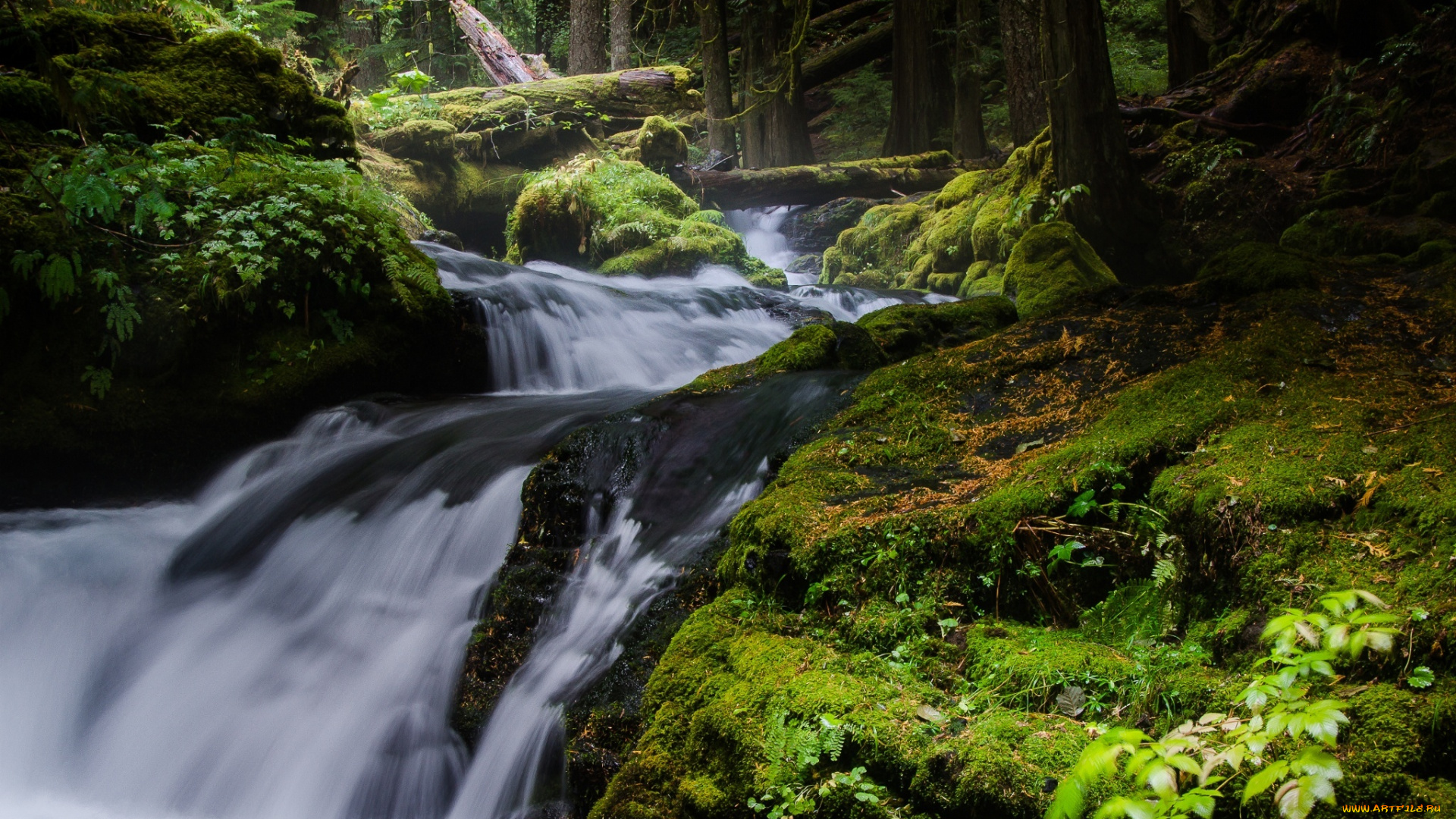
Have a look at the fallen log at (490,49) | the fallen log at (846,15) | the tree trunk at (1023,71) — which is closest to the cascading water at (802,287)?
the tree trunk at (1023,71)

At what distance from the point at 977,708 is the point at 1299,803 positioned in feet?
2.78

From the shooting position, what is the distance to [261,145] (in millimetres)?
6445

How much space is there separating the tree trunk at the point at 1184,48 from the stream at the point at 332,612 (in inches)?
457

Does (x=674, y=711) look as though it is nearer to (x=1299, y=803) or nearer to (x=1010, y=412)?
(x=1299, y=803)

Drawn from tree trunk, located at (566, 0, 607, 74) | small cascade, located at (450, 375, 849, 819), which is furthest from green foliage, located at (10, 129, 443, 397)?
Result: tree trunk, located at (566, 0, 607, 74)

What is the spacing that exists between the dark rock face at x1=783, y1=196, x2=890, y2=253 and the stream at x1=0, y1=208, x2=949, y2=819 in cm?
1172

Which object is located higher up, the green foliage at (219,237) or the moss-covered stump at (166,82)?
the moss-covered stump at (166,82)

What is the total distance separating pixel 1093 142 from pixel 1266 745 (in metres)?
8.40

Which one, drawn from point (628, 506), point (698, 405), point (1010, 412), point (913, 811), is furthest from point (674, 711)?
point (698, 405)

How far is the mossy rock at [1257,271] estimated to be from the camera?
4.48 m

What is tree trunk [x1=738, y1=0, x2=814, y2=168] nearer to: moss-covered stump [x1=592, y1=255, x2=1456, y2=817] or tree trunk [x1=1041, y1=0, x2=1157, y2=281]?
tree trunk [x1=1041, y1=0, x2=1157, y2=281]

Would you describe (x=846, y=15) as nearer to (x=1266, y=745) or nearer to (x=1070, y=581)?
(x=1070, y=581)

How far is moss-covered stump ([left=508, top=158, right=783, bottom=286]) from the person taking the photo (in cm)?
1338

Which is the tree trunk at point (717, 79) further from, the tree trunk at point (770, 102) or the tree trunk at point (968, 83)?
the tree trunk at point (968, 83)
